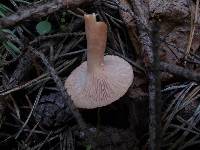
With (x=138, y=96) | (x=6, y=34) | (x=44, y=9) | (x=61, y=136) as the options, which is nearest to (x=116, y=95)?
(x=138, y=96)

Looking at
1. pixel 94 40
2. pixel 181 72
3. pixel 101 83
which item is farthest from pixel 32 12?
pixel 181 72

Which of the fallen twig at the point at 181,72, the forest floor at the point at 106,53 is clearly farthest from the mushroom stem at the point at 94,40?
the fallen twig at the point at 181,72

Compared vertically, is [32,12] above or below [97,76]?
above

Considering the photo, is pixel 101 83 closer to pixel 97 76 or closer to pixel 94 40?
pixel 97 76

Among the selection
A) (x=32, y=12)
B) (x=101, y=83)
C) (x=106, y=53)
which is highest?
(x=32, y=12)

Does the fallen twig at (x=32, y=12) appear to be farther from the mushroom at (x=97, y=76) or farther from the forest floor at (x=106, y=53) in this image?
the mushroom at (x=97, y=76)

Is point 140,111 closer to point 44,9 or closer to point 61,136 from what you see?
point 61,136

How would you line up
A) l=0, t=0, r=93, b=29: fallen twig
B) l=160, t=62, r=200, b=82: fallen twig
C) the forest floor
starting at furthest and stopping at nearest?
l=0, t=0, r=93, b=29: fallen twig
the forest floor
l=160, t=62, r=200, b=82: fallen twig

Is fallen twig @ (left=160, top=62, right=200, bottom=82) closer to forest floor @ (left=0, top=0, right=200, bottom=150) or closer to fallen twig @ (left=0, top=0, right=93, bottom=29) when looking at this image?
forest floor @ (left=0, top=0, right=200, bottom=150)

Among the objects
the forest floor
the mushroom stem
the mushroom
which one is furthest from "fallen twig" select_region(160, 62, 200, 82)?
the mushroom stem
